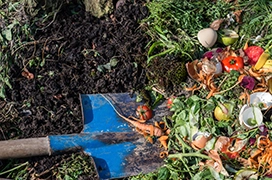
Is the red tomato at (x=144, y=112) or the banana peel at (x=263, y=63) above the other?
the banana peel at (x=263, y=63)

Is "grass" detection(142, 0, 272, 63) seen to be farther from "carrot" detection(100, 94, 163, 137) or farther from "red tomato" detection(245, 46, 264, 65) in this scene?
"carrot" detection(100, 94, 163, 137)

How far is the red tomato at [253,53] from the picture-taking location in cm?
443

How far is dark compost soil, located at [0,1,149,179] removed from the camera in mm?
4137

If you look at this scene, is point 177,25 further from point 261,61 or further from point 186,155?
point 186,155

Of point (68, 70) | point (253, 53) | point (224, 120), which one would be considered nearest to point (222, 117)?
point (224, 120)

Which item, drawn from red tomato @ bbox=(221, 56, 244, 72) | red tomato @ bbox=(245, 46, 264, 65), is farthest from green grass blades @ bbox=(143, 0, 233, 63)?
red tomato @ bbox=(245, 46, 264, 65)

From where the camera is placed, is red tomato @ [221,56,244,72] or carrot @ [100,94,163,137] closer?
carrot @ [100,94,163,137]

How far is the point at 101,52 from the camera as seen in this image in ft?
14.7

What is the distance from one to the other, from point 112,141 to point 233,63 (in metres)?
1.31

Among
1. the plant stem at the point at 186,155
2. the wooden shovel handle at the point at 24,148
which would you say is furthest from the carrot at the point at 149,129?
the wooden shovel handle at the point at 24,148

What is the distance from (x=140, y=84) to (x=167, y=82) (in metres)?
0.26

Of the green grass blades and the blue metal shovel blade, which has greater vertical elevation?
the green grass blades

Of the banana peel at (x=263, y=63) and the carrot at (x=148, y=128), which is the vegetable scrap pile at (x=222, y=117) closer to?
the banana peel at (x=263, y=63)

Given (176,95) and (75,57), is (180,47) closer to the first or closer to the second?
(176,95)
